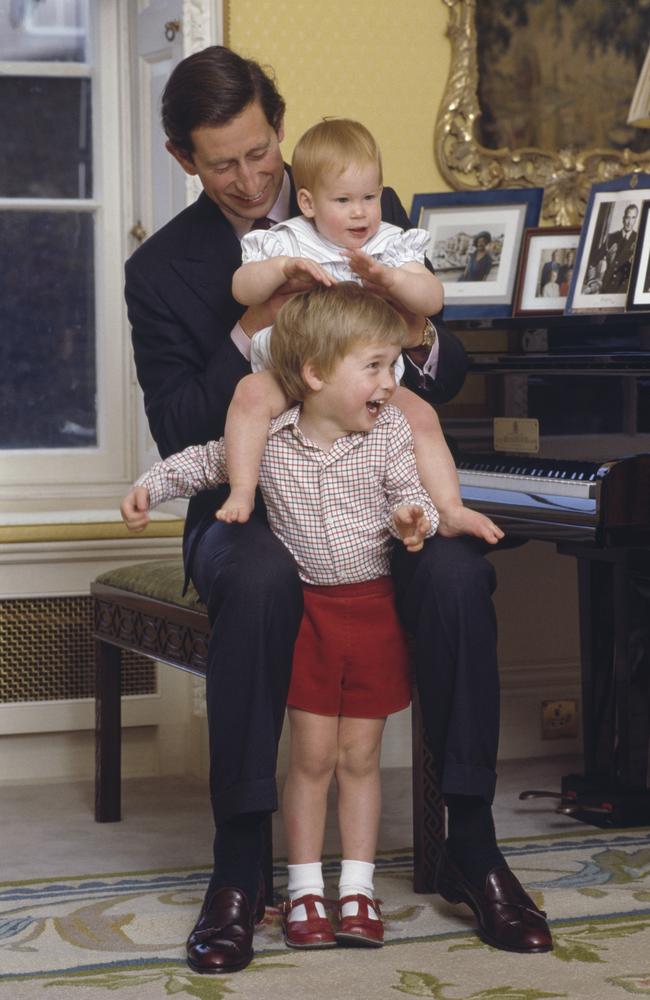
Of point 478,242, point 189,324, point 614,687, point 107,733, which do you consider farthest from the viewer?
point 478,242

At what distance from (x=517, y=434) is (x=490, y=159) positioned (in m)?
0.91

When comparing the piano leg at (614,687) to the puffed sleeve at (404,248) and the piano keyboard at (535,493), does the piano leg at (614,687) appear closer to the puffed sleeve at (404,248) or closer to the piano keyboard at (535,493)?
the piano keyboard at (535,493)

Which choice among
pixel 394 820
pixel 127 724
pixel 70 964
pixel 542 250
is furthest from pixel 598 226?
pixel 70 964

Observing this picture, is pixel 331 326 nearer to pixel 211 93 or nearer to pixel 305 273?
pixel 305 273

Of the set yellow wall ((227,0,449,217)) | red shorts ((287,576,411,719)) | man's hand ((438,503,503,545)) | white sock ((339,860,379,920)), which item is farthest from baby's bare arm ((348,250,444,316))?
yellow wall ((227,0,449,217))

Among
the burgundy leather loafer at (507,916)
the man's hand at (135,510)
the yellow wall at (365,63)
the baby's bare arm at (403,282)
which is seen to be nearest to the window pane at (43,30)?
the yellow wall at (365,63)

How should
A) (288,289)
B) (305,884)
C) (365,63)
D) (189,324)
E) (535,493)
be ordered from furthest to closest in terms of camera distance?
(365,63)
(535,493)
(189,324)
(288,289)
(305,884)

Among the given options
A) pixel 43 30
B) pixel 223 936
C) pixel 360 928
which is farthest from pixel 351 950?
pixel 43 30

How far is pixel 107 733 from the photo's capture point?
10.8 feet

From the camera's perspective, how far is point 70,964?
2289mm

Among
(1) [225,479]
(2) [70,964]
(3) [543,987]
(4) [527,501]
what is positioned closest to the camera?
(3) [543,987]

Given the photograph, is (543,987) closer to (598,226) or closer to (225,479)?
(225,479)

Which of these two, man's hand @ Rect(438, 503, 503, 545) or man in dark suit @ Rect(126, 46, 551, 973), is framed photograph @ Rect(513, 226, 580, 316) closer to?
man in dark suit @ Rect(126, 46, 551, 973)

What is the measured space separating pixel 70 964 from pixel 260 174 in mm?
1329
